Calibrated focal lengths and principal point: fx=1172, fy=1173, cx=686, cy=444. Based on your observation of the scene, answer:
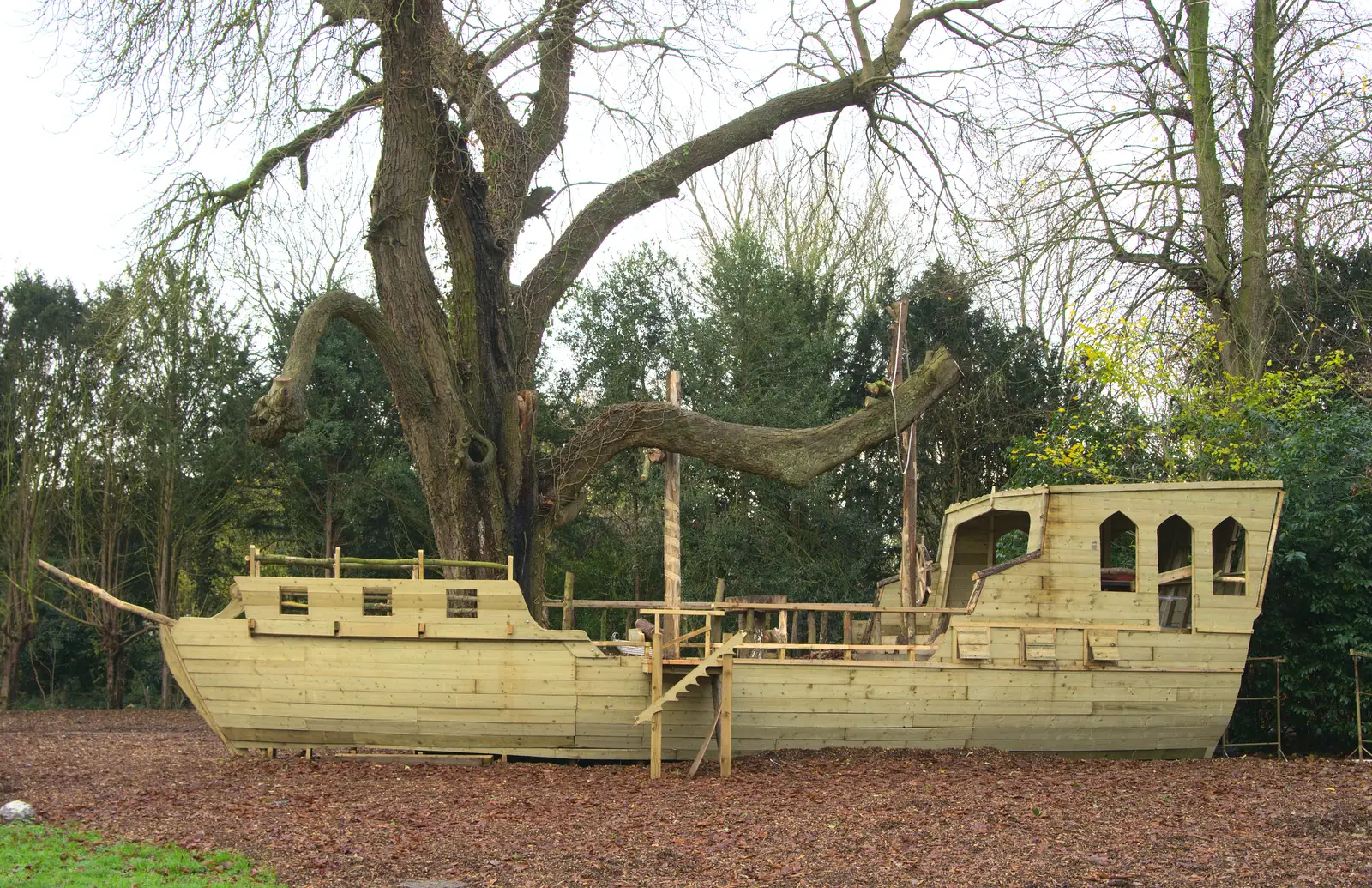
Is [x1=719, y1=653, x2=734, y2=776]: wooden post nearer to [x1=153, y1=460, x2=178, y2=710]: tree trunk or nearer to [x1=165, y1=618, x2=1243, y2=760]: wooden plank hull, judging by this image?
[x1=165, y1=618, x2=1243, y2=760]: wooden plank hull

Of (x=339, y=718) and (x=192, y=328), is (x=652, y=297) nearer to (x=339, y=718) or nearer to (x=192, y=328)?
(x=192, y=328)

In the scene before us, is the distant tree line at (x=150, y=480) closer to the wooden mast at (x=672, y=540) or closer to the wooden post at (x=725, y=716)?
the wooden mast at (x=672, y=540)

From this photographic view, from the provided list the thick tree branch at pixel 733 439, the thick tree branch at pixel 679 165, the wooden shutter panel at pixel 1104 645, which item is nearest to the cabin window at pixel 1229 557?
the wooden shutter panel at pixel 1104 645

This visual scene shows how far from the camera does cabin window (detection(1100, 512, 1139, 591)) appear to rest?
1360 cm

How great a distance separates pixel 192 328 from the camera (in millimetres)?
22641

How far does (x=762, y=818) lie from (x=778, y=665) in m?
3.02

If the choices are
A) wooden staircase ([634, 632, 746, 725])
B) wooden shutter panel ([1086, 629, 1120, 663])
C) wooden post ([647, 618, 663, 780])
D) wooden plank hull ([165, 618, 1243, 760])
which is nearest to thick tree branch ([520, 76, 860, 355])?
wooden plank hull ([165, 618, 1243, 760])

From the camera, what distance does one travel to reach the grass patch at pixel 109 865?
677cm

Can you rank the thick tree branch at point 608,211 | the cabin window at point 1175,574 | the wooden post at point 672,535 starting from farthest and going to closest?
the thick tree branch at point 608,211
the cabin window at point 1175,574
the wooden post at point 672,535

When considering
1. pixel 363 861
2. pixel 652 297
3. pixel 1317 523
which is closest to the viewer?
pixel 363 861

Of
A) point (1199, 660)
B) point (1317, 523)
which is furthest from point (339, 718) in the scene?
point (1317, 523)

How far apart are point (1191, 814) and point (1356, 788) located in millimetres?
1876

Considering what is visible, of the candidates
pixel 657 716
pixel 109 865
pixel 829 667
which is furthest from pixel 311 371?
pixel 829 667

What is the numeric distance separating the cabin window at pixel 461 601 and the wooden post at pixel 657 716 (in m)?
1.94
